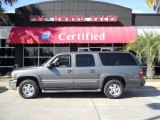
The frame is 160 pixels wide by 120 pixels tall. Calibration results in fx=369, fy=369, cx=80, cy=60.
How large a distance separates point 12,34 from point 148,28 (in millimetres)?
9726

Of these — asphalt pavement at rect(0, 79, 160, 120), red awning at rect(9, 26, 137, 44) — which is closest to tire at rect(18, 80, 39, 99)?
asphalt pavement at rect(0, 79, 160, 120)

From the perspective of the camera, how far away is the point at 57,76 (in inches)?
570

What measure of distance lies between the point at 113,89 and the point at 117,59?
4.01ft

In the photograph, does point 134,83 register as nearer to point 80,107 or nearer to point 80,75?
point 80,75

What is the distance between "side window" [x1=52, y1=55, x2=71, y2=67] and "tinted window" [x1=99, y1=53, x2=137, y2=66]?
4.35 ft

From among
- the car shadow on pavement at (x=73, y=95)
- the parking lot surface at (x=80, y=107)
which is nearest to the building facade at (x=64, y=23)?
the car shadow on pavement at (x=73, y=95)

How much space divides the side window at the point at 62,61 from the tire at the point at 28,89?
1205 mm

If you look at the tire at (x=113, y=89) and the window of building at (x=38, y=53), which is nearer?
the tire at (x=113, y=89)

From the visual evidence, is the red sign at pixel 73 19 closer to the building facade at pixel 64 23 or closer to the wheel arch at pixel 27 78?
the building facade at pixel 64 23

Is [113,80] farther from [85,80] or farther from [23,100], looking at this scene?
[23,100]

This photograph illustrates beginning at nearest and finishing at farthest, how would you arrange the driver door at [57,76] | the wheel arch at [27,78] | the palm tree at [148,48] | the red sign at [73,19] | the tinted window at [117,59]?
the driver door at [57,76]
the wheel arch at [27,78]
the tinted window at [117,59]
the palm tree at [148,48]
the red sign at [73,19]

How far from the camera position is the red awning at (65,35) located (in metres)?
25.4

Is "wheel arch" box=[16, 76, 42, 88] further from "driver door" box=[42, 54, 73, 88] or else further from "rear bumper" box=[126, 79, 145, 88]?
"rear bumper" box=[126, 79, 145, 88]

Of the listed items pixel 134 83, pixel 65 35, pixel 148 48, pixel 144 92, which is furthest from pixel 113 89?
pixel 65 35
